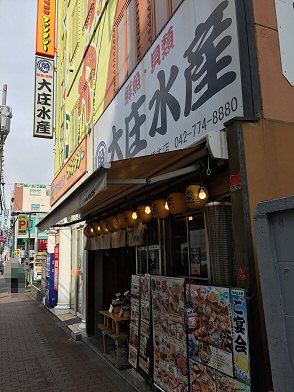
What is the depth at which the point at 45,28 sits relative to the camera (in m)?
15.9

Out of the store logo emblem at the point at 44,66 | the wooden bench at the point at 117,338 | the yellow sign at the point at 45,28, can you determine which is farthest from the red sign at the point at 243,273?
the yellow sign at the point at 45,28

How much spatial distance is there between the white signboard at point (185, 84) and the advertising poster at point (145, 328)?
2634 mm

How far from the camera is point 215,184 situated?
5.25m

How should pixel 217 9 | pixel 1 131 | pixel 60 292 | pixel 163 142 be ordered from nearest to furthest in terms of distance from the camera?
pixel 217 9 → pixel 163 142 → pixel 60 292 → pixel 1 131

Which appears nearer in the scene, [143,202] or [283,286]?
[283,286]

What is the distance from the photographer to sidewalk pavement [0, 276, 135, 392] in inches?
277

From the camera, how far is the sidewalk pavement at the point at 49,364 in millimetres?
7039

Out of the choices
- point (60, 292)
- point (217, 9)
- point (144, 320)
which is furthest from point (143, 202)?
point (60, 292)

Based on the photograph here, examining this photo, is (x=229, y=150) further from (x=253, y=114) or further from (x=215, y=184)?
(x=215, y=184)

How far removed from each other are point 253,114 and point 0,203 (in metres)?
20.5

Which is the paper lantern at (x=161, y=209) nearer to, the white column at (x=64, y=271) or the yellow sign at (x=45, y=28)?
the white column at (x=64, y=271)

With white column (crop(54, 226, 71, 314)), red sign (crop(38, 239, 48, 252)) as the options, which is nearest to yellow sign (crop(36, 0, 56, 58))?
white column (crop(54, 226, 71, 314))

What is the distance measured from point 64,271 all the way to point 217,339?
13443mm

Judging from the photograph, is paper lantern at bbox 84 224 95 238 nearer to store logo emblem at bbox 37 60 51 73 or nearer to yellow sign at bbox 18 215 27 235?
store logo emblem at bbox 37 60 51 73
